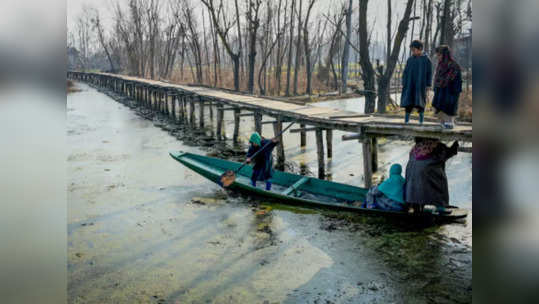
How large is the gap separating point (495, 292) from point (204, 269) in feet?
17.1

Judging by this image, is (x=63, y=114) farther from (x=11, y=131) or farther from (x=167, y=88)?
(x=167, y=88)

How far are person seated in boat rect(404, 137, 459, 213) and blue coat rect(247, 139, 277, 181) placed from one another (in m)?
2.91

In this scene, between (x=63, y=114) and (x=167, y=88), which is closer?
(x=63, y=114)

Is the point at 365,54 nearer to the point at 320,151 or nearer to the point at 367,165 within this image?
the point at 320,151

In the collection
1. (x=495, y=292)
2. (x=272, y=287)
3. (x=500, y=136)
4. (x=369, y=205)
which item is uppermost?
(x=500, y=136)

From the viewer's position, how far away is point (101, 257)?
646 centimetres

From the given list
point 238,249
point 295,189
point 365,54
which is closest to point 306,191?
point 295,189

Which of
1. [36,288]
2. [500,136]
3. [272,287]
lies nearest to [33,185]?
[36,288]

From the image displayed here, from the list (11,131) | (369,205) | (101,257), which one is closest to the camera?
(11,131)

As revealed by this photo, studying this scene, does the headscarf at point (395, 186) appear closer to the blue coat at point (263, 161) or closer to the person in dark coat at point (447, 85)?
the person in dark coat at point (447, 85)

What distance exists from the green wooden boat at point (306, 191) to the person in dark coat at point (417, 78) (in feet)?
5.61

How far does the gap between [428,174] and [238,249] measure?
2.99 metres

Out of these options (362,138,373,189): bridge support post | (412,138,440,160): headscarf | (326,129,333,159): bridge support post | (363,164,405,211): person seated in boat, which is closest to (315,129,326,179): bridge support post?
(326,129,333,159): bridge support post

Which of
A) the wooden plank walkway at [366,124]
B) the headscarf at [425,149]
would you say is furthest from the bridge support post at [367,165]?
the headscarf at [425,149]
